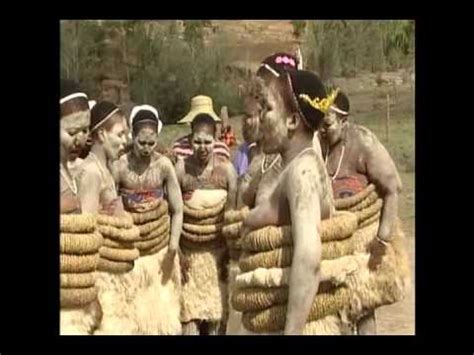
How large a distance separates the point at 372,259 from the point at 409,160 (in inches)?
12.6

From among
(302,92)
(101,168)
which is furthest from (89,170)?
(302,92)

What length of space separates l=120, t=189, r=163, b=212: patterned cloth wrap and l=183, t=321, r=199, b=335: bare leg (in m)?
0.38

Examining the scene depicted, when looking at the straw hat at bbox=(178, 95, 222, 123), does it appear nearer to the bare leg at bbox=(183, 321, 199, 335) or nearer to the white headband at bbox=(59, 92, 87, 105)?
the white headband at bbox=(59, 92, 87, 105)

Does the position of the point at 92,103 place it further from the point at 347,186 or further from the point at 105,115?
the point at 347,186

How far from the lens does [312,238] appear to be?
395 centimetres

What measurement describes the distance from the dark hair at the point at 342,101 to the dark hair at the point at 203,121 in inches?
15.0

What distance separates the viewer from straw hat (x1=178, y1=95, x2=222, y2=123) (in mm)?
4383

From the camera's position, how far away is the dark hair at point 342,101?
4.35m

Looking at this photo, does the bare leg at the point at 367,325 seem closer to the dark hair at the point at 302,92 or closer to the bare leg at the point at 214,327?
the bare leg at the point at 214,327

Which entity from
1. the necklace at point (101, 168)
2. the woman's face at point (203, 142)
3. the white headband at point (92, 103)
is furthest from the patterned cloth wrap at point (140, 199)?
the white headband at point (92, 103)

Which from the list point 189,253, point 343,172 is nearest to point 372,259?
point 343,172

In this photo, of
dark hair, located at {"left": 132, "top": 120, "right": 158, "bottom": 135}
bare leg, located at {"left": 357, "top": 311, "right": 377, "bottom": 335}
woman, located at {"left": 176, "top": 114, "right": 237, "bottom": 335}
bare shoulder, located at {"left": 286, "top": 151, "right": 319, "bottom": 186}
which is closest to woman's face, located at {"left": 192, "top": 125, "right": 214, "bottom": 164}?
woman, located at {"left": 176, "top": 114, "right": 237, "bottom": 335}

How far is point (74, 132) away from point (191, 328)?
71 cm

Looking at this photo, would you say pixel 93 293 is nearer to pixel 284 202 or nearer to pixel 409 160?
pixel 284 202
